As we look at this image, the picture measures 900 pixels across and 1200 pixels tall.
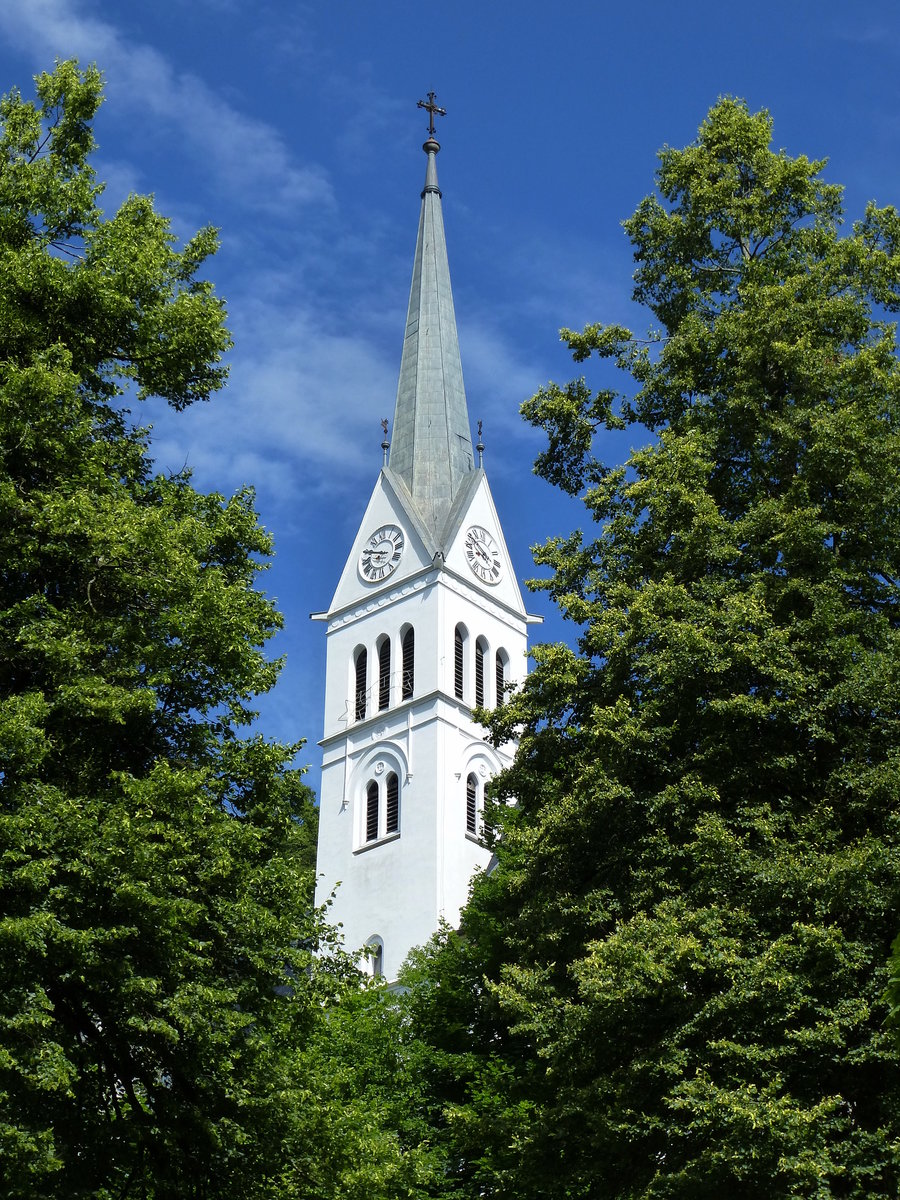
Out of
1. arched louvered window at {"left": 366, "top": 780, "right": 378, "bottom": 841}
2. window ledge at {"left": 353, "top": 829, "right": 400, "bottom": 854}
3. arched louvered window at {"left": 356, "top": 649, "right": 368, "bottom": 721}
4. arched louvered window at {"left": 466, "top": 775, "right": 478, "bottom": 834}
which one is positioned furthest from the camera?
arched louvered window at {"left": 356, "top": 649, "right": 368, "bottom": 721}

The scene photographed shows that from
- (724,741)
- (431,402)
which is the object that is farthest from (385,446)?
(724,741)

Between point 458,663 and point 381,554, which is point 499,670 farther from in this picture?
point 381,554

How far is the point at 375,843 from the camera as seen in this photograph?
46.4 meters

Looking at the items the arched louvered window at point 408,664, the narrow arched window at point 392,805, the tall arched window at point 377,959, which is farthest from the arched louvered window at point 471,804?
the tall arched window at point 377,959

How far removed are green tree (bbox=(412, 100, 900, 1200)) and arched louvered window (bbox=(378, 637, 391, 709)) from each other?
29.4 metres

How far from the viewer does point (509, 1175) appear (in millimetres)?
16656

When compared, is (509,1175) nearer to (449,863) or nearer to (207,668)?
(207,668)

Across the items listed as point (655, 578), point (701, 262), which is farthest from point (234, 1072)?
point (701, 262)

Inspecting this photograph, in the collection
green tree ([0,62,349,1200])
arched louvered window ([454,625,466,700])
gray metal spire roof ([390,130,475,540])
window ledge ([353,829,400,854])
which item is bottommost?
green tree ([0,62,349,1200])

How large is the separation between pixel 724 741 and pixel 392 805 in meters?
31.8

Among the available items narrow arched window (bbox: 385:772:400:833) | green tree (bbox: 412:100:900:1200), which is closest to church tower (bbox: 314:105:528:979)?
narrow arched window (bbox: 385:772:400:833)

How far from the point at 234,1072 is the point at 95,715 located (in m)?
3.54

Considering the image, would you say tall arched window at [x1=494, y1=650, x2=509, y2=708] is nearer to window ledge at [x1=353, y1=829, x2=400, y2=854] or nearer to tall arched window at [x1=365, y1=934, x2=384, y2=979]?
window ledge at [x1=353, y1=829, x2=400, y2=854]

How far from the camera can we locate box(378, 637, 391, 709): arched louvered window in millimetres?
49781
